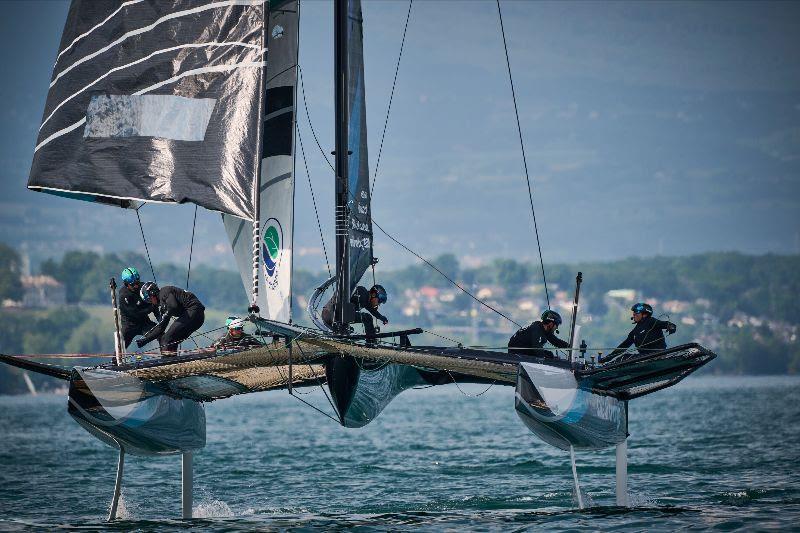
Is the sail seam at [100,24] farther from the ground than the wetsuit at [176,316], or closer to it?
farther from the ground

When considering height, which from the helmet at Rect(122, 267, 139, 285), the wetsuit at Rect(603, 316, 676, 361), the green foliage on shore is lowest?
the wetsuit at Rect(603, 316, 676, 361)

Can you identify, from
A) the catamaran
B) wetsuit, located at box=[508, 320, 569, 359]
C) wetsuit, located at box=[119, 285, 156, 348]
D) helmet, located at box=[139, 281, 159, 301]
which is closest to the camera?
the catamaran

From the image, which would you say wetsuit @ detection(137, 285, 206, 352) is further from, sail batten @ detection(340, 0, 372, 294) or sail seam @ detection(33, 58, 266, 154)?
sail seam @ detection(33, 58, 266, 154)

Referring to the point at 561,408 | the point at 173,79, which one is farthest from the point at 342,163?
the point at 561,408

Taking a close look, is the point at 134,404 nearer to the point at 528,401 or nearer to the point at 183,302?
the point at 183,302

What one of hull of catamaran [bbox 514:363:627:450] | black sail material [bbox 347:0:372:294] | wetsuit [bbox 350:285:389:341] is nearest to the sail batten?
black sail material [bbox 347:0:372:294]

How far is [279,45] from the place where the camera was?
57.4ft

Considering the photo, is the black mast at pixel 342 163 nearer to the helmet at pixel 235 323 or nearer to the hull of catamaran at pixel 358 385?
the hull of catamaran at pixel 358 385

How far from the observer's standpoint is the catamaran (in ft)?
50.1

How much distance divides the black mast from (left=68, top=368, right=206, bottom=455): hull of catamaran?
8.32 ft

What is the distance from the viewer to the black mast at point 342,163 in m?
16.3

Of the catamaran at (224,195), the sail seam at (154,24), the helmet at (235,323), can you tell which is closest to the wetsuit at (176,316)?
the helmet at (235,323)

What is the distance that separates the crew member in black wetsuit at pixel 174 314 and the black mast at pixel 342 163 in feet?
5.93

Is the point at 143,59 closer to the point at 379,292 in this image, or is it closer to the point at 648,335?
the point at 379,292
